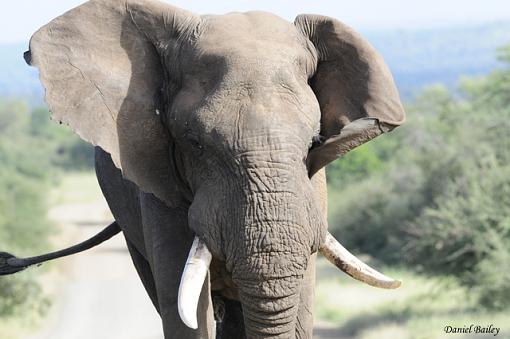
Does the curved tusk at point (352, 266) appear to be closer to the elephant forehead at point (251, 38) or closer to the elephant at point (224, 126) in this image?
the elephant at point (224, 126)

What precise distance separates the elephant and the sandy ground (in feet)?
50.6

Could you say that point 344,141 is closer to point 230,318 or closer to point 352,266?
point 352,266

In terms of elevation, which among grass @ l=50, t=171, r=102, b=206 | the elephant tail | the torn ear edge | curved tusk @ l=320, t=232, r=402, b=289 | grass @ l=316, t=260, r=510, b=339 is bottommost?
grass @ l=50, t=171, r=102, b=206

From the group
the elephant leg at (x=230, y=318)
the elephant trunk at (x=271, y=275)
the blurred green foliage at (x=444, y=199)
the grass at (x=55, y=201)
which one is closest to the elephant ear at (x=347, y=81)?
the elephant trunk at (x=271, y=275)

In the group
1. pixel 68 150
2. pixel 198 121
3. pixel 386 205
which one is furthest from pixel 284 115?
pixel 68 150

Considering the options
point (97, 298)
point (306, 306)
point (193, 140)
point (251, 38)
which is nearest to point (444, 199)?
point (97, 298)

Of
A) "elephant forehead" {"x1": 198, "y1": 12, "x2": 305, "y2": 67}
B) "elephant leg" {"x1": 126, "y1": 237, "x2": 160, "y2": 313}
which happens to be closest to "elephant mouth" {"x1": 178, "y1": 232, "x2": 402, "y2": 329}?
"elephant forehead" {"x1": 198, "y1": 12, "x2": 305, "y2": 67}

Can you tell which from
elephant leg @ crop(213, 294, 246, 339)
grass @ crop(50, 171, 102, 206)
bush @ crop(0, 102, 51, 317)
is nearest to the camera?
elephant leg @ crop(213, 294, 246, 339)

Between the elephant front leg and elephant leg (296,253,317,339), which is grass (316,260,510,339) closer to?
elephant leg (296,253,317,339)

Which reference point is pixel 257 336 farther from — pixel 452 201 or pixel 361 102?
pixel 452 201

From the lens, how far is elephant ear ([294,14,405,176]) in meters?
5.40

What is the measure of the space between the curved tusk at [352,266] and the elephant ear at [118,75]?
719mm

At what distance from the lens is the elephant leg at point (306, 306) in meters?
5.50

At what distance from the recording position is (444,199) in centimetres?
2950
